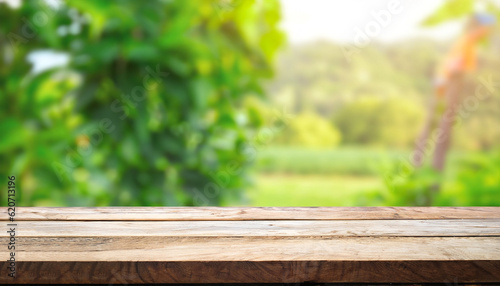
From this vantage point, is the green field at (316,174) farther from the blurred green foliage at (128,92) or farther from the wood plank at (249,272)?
the wood plank at (249,272)

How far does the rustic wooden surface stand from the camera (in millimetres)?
507

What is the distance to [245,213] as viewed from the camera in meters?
0.72

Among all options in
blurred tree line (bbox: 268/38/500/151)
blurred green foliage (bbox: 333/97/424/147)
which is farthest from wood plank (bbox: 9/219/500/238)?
blurred green foliage (bbox: 333/97/424/147)

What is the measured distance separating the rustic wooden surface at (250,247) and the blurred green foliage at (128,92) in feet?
0.88

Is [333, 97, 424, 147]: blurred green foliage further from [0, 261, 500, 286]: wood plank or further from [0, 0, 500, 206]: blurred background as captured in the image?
[0, 261, 500, 286]: wood plank

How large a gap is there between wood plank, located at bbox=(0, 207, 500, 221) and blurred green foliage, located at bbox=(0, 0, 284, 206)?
231 millimetres

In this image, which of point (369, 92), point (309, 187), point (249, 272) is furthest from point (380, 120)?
point (249, 272)

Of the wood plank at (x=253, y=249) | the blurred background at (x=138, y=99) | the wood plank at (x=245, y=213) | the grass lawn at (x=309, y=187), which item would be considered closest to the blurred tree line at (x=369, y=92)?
the grass lawn at (x=309, y=187)

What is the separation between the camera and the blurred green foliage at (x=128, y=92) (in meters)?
0.93

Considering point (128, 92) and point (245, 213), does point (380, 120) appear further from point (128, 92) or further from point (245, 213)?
point (245, 213)

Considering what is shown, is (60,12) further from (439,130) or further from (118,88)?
(439,130)

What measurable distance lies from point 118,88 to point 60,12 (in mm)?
179

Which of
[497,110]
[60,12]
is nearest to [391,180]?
[60,12]

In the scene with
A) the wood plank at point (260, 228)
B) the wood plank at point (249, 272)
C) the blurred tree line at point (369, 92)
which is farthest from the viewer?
the blurred tree line at point (369, 92)
